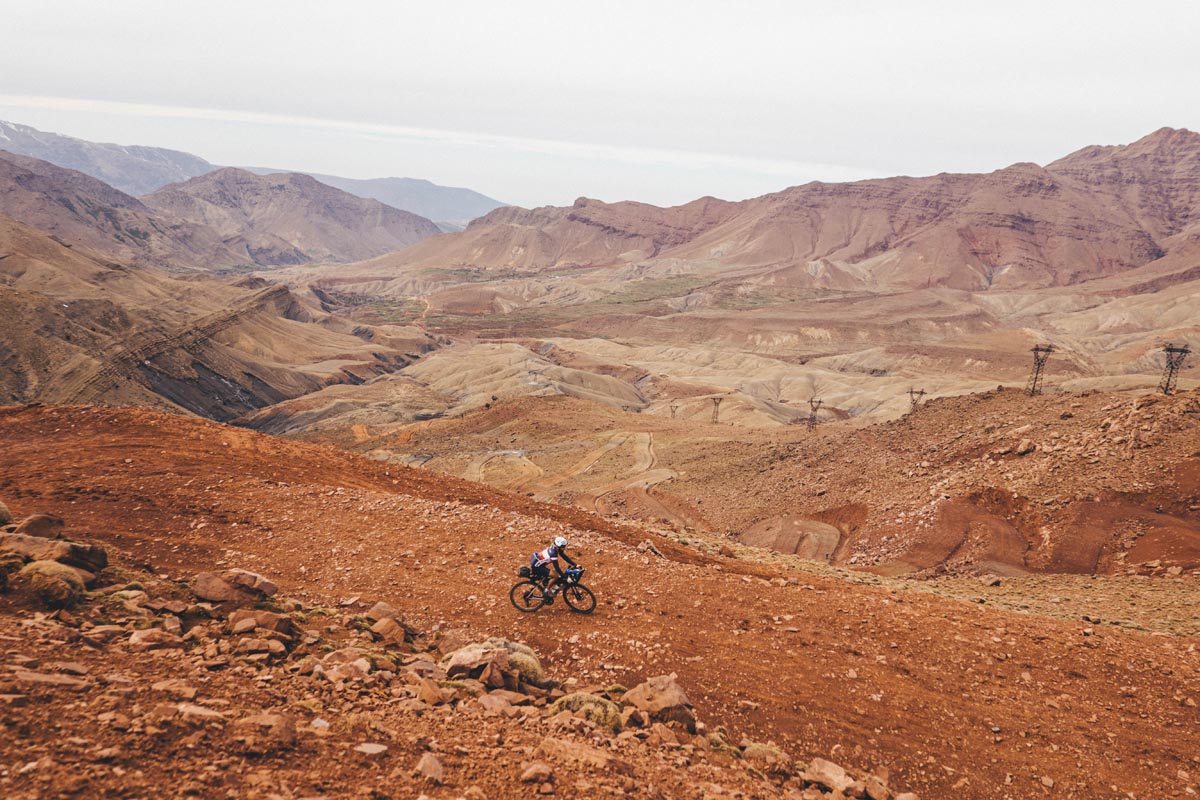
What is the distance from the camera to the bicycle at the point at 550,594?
12102mm

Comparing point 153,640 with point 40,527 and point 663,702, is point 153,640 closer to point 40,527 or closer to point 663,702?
point 40,527

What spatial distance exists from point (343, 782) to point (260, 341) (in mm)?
114399

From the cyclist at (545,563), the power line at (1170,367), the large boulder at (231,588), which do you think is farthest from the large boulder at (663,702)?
the power line at (1170,367)

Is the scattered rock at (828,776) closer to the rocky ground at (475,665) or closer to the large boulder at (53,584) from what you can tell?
the rocky ground at (475,665)

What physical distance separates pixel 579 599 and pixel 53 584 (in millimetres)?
7753

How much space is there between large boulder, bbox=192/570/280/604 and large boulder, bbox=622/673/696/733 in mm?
5610

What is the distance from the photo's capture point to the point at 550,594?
39.8ft

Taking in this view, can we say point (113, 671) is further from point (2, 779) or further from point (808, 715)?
point (808, 715)

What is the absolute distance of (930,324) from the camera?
162750 millimetres

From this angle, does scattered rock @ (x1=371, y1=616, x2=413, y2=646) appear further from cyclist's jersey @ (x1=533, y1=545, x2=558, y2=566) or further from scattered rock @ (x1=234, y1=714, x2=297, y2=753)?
scattered rock @ (x1=234, y1=714, x2=297, y2=753)

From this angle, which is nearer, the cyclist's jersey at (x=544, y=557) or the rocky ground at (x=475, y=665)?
the rocky ground at (x=475, y=665)

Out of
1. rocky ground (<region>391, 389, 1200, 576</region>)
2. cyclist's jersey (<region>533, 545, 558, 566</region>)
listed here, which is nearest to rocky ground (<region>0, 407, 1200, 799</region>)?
cyclist's jersey (<region>533, 545, 558, 566</region>)

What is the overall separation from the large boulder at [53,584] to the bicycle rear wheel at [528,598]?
6.40 meters

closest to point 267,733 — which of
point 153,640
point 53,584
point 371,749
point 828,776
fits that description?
point 371,749
